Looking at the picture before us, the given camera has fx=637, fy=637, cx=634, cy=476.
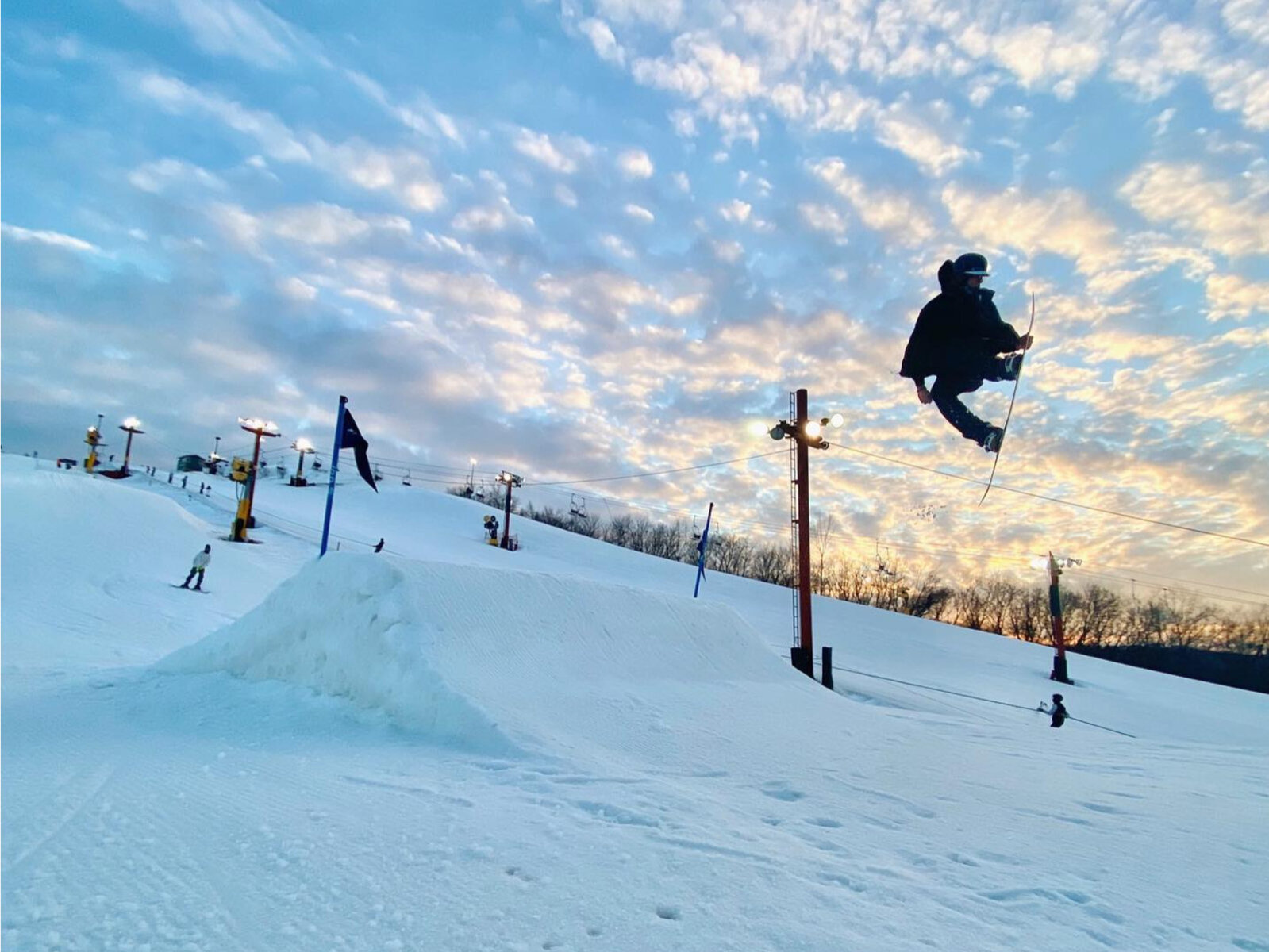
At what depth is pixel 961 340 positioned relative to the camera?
15.7 feet

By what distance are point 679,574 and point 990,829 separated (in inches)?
1775

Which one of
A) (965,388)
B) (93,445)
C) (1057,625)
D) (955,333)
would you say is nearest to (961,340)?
(955,333)

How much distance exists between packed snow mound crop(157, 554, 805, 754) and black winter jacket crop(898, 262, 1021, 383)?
4346 mm

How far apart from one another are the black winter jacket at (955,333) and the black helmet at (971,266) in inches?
2.3

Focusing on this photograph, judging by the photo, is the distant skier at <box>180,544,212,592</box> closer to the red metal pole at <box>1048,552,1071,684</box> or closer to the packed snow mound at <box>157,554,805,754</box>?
the packed snow mound at <box>157,554,805,754</box>

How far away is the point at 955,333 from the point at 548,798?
4.46 m

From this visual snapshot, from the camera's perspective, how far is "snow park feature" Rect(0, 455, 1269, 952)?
9.14 feet

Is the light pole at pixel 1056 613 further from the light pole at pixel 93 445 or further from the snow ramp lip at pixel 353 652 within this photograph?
the light pole at pixel 93 445

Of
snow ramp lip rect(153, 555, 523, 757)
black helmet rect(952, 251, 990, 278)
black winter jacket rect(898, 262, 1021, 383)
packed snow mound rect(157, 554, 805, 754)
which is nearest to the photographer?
black helmet rect(952, 251, 990, 278)

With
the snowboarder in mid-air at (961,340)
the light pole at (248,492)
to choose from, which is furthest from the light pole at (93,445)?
the snowboarder in mid-air at (961,340)

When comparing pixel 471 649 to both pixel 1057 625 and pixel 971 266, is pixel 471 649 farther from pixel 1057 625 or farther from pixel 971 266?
pixel 1057 625

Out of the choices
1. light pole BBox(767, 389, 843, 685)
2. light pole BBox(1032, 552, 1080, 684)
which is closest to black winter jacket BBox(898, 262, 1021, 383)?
light pole BBox(767, 389, 843, 685)

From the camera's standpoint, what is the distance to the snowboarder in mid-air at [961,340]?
179 inches

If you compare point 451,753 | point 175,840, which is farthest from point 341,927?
point 451,753
